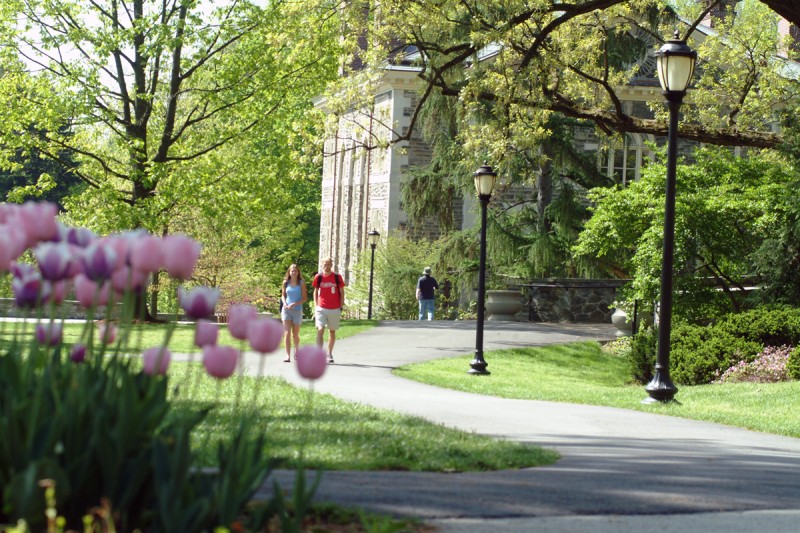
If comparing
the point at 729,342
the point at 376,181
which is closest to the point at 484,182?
the point at 729,342

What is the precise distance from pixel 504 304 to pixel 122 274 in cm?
3037

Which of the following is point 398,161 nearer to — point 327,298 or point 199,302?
point 327,298

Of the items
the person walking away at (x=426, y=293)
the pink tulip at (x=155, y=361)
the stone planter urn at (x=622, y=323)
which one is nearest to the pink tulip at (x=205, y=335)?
the pink tulip at (x=155, y=361)

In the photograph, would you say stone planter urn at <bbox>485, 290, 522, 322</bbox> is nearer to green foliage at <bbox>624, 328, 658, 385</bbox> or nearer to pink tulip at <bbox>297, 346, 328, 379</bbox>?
green foliage at <bbox>624, 328, 658, 385</bbox>

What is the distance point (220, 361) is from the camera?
3855 mm

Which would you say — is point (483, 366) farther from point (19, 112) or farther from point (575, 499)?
point (19, 112)

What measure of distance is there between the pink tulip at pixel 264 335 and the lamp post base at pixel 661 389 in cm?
1194

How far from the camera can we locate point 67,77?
1313 inches

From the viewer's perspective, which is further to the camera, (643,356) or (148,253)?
(643,356)

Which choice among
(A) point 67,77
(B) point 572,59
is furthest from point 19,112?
(B) point 572,59

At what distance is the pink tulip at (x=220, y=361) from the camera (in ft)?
12.6

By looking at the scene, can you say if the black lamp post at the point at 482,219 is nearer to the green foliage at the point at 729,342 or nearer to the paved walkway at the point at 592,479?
the green foliage at the point at 729,342

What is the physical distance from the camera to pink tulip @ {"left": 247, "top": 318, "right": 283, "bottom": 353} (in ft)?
12.6

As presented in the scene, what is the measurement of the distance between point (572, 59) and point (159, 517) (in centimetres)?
2273
